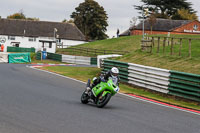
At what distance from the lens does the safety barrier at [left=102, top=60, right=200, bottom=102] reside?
14812mm

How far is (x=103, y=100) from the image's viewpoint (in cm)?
1137

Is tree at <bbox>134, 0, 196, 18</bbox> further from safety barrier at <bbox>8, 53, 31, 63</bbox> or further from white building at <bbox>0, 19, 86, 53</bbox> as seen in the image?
safety barrier at <bbox>8, 53, 31, 63</bbox>

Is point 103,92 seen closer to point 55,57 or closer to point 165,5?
point 55,57

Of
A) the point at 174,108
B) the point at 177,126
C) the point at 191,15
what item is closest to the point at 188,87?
the point at 174,108

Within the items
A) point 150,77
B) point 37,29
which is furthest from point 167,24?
point 150,77

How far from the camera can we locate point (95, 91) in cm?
1176

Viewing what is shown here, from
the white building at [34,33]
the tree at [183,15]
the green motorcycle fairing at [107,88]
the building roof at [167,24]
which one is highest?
the tree at [183,15]

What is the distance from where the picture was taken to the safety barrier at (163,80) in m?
14.8

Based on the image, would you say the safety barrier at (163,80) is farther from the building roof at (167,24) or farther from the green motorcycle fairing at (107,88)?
the building roof at (167,24)

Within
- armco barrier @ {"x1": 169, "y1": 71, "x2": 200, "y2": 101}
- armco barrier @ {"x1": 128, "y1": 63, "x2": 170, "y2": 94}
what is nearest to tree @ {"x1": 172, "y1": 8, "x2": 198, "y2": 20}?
armco barrier @ {"x1": 128, "y1": 63, "x2": 170, "y2": 94}

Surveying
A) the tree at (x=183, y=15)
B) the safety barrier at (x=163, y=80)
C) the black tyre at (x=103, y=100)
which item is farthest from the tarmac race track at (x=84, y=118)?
the tree at (x=183, y=15)

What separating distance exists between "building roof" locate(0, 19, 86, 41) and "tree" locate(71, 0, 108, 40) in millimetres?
2588

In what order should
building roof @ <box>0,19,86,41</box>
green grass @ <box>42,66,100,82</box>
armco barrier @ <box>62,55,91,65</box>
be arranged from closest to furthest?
green grass @ <box>42,66,100,82</box>, armco barrier @ <box>62,55,91,65</box>, building roof @ <box>0,19,86,41</box>

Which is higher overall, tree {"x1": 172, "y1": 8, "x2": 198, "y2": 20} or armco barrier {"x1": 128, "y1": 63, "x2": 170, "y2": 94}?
tree {"x1": 172, "y1": 8, "x2": 198, "y2": 20}
